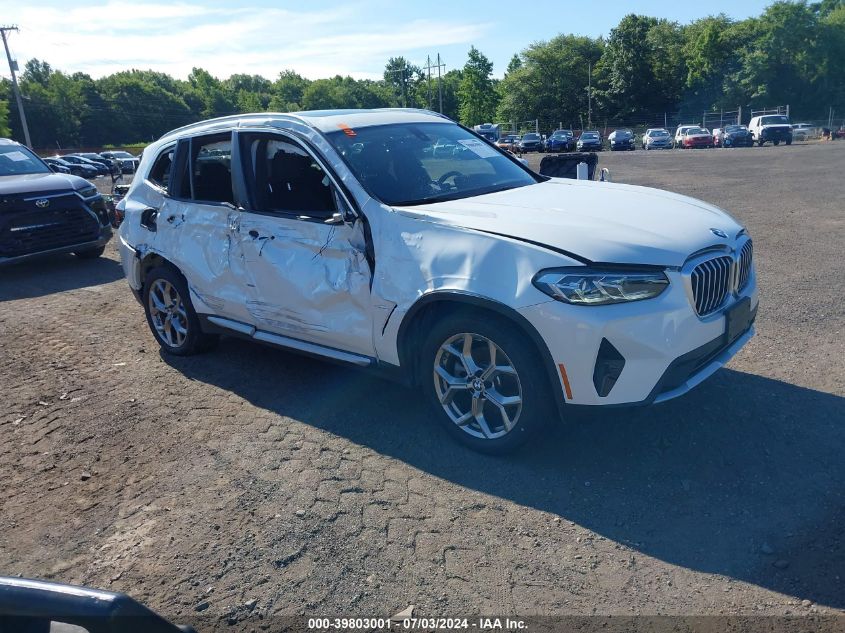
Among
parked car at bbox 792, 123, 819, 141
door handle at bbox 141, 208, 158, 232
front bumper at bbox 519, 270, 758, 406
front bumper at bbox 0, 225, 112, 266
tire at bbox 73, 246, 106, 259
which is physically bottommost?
parked car at bbox 792, 123, 819, 141

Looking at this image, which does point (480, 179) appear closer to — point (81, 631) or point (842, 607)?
point (842, 607)

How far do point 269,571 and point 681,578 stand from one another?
1.77m

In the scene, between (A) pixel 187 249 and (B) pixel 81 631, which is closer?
(B) pixel 81 631

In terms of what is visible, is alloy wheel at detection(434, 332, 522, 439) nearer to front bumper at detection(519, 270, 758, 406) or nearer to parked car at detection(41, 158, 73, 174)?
front bumper at detection(519, 270, 758, 406)

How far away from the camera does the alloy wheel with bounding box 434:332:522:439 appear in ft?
12.8

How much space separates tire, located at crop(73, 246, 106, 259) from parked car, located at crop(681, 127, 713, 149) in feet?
146

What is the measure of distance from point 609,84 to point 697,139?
3611 cm

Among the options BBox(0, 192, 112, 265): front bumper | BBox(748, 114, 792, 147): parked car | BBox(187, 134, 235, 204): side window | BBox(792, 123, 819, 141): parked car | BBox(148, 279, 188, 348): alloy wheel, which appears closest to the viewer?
BBox(187, 134, 235, 204): side window

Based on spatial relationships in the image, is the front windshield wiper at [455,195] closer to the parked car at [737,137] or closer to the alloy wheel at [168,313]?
the alloy wheel at [168,313]

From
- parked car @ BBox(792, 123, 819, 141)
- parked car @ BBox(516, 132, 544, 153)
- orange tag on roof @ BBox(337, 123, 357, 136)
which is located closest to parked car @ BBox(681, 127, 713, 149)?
parked car @ BBox(792, 123, 819, 141)

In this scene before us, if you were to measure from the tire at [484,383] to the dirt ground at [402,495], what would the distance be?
181 millimetres

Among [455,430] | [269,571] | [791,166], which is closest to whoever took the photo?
[269,571]

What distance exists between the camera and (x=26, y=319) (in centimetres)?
786

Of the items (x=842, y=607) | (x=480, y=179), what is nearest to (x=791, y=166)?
(x=480, y=179)
